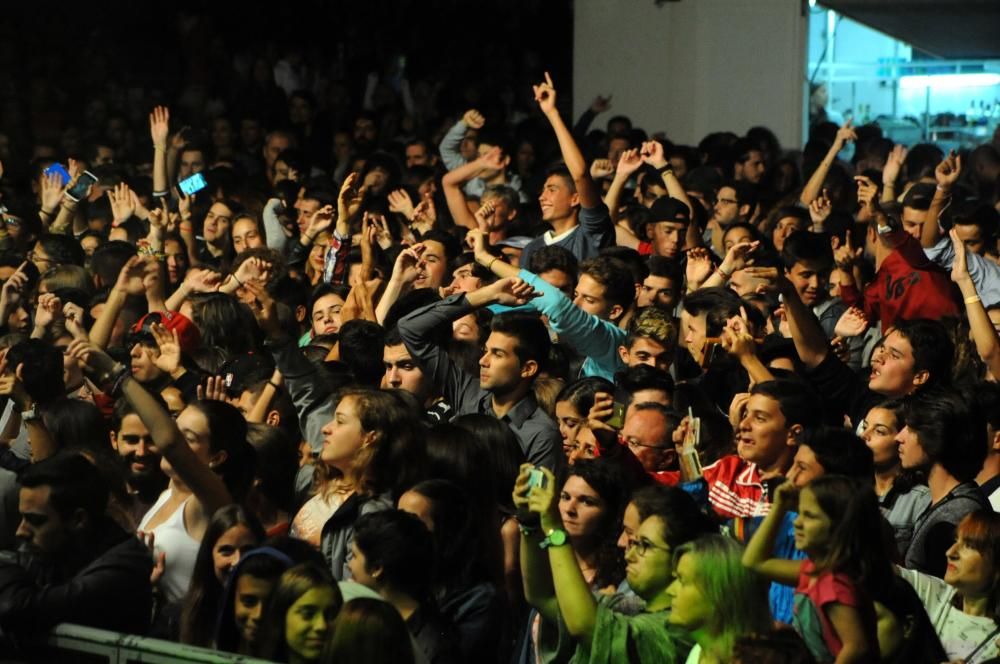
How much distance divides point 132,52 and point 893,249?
11.6m

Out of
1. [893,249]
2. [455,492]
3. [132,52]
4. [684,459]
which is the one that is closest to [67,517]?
[455,492]

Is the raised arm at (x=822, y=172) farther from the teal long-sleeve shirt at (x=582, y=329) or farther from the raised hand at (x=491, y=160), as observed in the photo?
the teal long-sleeve shirt at (x=582, y=329)

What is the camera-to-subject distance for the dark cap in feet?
29.6

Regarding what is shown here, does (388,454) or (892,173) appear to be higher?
(892,173)

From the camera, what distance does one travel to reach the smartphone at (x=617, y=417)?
18.7 feet

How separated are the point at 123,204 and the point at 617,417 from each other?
17.7 ft

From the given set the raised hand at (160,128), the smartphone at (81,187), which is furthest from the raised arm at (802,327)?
the raised hand at (160,128)

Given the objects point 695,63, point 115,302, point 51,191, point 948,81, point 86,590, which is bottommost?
point 86,590

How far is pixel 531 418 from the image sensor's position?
20.7ft

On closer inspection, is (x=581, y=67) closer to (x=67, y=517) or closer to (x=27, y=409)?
(x=27, y=409)

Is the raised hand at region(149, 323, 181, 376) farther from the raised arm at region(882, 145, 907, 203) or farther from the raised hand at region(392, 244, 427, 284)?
the raised arm at region(882, 145, 907, 203)

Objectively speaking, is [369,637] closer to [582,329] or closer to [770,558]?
[770,558]

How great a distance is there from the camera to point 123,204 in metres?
10.3

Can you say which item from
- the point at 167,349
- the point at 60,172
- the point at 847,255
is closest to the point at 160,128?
the point at 60,172
